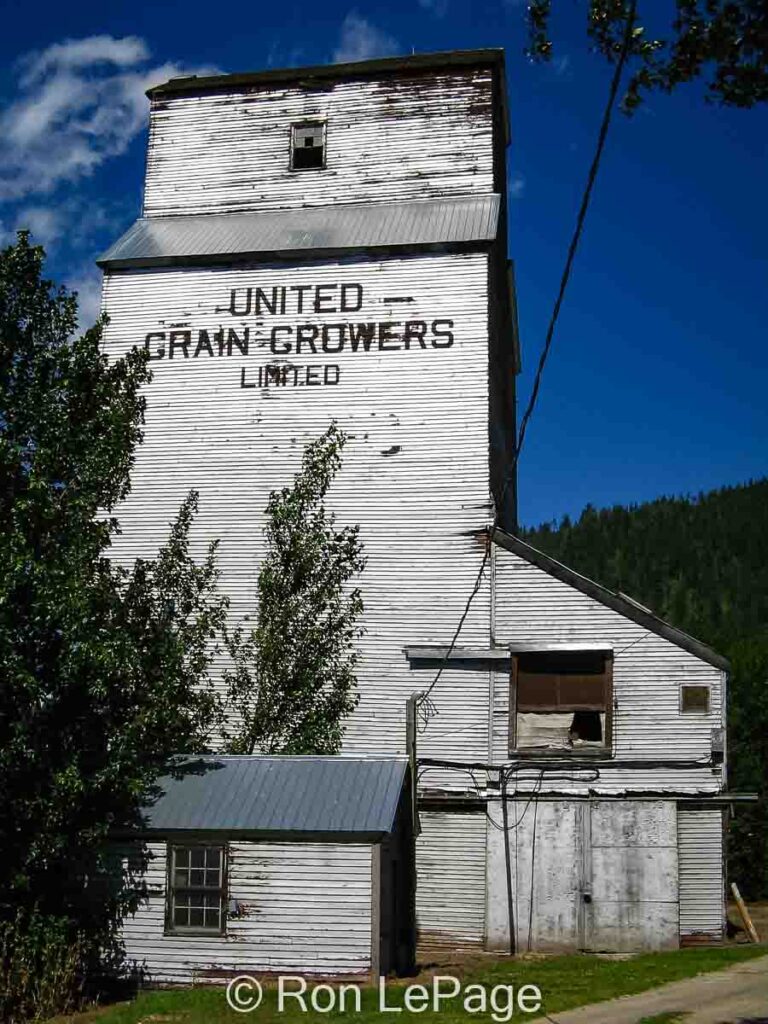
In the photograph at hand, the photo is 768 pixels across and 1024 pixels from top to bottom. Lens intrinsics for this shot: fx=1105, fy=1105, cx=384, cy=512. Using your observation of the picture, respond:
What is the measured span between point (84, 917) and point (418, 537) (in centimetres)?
1019

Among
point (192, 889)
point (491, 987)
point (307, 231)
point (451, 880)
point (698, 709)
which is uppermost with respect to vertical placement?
point (307, 231)

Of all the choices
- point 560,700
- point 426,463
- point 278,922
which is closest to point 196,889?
point 278,922

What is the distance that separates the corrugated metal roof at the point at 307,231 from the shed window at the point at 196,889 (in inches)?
567

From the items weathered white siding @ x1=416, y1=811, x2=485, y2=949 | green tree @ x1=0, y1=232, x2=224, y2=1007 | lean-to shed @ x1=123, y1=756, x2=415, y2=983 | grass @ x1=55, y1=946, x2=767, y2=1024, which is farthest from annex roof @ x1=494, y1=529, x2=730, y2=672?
green tree @ x1=0, y1=232, x2=224, y2=1007

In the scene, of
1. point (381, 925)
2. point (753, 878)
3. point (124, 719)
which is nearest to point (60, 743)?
point (124, 719)

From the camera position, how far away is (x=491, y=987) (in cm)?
1652

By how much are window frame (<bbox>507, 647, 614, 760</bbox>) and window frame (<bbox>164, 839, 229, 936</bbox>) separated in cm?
674

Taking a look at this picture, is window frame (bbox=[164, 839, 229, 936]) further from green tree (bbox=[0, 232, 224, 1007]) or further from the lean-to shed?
green tree (bbox=[0, 232, 224, 1007])

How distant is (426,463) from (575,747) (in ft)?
22.5

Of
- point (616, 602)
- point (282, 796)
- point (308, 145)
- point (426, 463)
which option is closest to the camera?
point (282, 796)

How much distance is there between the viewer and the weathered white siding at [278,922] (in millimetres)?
17062

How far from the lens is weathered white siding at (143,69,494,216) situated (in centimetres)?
2728

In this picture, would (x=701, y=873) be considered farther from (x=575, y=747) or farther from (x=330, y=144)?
(x=330, y=144)

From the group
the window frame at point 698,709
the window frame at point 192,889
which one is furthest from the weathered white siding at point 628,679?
the window frame at point 192,889
